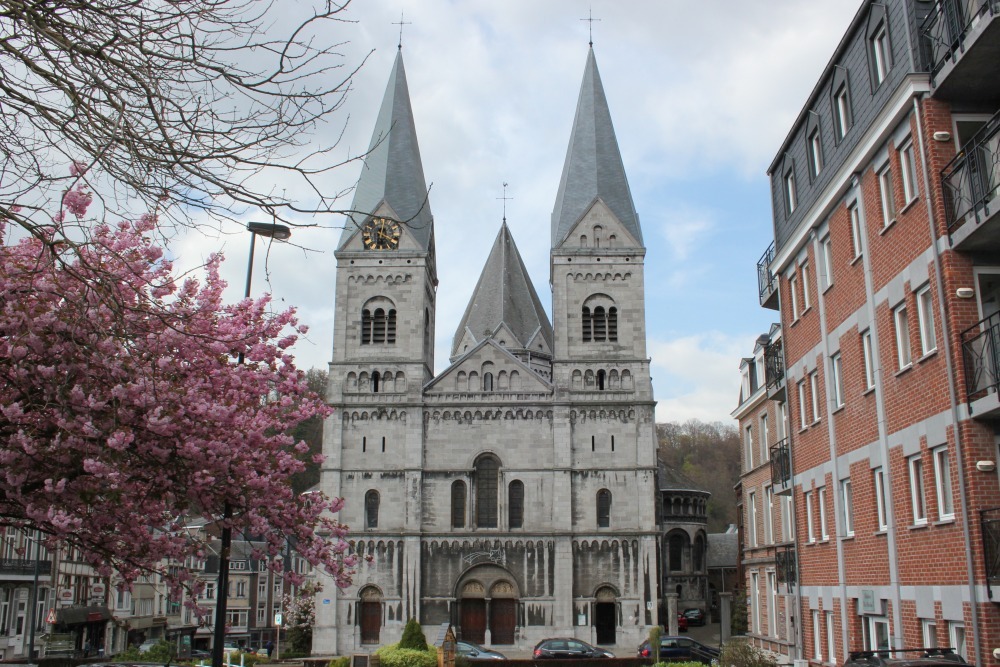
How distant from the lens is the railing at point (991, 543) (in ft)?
40.2

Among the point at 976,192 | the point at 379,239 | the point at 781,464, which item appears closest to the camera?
the point at 976,192

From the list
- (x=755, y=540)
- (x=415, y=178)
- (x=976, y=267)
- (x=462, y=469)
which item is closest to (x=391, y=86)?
(x=415, y=178)

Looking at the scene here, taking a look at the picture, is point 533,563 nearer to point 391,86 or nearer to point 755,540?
point 755,540

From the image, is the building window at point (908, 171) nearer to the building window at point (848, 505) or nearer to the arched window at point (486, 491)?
the building window at point (848, 505)

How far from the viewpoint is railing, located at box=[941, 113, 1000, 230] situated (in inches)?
489

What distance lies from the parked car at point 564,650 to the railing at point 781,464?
15.9m

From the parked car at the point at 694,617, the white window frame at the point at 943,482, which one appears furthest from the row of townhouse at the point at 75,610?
the parked car at the point at 694,617

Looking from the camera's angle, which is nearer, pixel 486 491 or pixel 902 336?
pixel 902 336

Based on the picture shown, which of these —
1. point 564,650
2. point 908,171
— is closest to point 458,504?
point 564,650

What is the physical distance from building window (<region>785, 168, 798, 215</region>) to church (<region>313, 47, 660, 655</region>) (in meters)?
24.8

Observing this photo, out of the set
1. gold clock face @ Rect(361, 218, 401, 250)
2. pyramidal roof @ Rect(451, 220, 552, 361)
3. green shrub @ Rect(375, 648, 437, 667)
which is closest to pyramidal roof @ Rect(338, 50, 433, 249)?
gold clock face @ Rect(361, 218, 401, 250)

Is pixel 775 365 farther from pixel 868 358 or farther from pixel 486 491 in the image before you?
pixel 486 491

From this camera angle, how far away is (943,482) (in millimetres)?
13883

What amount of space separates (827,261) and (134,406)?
13.9 meters
